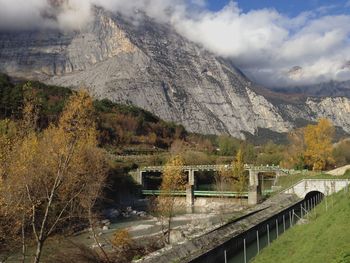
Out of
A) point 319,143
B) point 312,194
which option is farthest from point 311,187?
point 319,143

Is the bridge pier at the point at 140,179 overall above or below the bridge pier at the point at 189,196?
above

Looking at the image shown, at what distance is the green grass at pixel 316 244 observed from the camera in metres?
19.8

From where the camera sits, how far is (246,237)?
34.5 meters

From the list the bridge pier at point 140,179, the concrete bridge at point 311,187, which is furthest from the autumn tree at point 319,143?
the bridge pier at point 140,179

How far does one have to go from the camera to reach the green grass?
19.8m

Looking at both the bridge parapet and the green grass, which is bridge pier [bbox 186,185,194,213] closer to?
the bridge parapet

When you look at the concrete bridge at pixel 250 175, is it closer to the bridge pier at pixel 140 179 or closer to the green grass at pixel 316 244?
the bridge pier at pixel 140 179

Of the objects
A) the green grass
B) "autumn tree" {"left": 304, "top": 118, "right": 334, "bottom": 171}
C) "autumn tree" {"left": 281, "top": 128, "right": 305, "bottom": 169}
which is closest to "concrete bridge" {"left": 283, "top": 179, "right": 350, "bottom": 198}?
"autumn tree" {"left": 304, "top": 118, "right": 334, "bottom": 171}

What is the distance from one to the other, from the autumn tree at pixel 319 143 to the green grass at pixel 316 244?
174ft

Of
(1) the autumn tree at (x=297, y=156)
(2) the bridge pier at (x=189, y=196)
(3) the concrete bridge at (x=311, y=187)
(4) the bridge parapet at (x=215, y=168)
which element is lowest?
(2) the bridge pier at (x=189, y=196)

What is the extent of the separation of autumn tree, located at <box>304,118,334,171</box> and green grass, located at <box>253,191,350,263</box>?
5318 cm

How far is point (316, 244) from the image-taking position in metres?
22.5

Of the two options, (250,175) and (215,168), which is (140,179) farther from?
(250,175)

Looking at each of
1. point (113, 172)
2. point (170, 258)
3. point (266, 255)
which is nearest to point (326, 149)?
point (113, 172)
